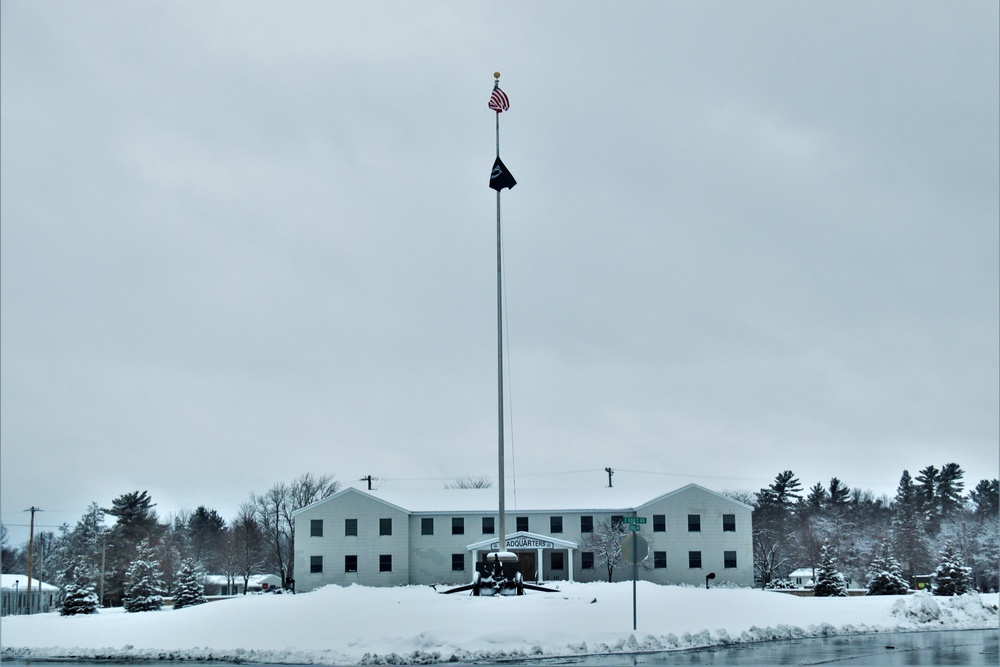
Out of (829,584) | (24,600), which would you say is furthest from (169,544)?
(829,584)

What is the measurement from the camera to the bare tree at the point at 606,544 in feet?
196

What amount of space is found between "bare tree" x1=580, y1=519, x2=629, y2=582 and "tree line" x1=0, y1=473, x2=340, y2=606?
2778 cm

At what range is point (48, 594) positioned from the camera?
254 feet

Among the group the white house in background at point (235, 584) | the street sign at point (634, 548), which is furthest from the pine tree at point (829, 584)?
the white house in background at point (235, 584)

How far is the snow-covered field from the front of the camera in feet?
72.0

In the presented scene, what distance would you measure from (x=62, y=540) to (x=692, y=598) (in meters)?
109

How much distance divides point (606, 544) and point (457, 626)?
36863 mm

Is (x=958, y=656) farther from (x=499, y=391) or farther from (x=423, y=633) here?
(x=499, y=391)

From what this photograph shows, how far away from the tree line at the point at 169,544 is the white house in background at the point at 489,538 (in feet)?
36.7

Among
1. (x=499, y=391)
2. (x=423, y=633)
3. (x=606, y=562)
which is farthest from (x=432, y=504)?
(x=423, y=633)

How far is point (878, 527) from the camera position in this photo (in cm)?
8950

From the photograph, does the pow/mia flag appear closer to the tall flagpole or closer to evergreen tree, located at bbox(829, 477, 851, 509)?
the tall flagpole

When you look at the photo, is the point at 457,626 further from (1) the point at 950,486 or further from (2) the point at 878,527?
(1) the point at 950,486

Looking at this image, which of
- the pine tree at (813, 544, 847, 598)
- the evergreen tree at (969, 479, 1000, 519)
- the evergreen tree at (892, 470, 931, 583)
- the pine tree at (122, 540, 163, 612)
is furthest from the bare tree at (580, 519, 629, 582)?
the evergreen tree at (969, 479, 1000, 519)
